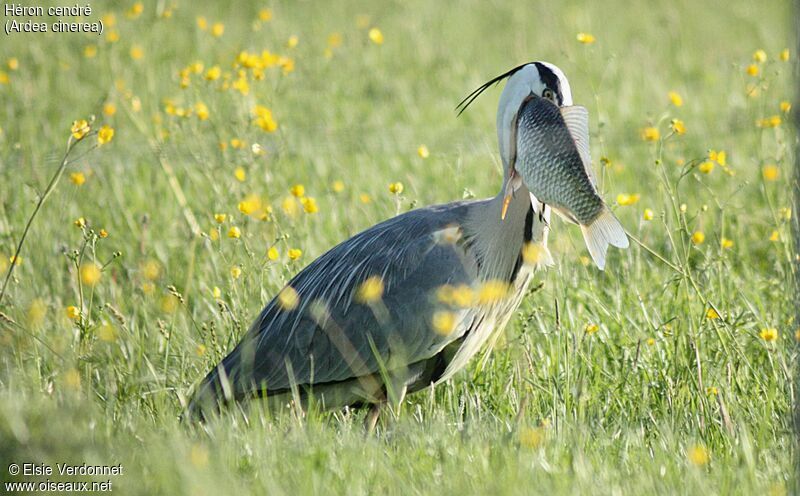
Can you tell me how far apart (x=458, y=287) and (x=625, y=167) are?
9.33 ft

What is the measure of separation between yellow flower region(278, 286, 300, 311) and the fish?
0.98 metres

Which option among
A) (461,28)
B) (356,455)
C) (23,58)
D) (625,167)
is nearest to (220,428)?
(356,455)

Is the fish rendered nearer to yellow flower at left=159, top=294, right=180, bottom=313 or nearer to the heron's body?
the heron's body

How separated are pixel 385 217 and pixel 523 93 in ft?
5.86

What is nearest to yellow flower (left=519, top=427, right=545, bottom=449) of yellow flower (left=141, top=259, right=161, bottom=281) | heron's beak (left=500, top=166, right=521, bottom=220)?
heron's beak (left=500, top=166, right=521, bottom=220)

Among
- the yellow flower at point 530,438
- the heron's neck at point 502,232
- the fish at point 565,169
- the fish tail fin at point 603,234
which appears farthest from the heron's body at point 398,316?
the yellow flower at point 530,438

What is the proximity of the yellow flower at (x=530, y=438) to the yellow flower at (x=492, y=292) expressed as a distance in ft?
2.12

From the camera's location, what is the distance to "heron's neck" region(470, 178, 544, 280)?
399 cm

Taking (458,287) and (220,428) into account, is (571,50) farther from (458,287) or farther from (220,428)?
(220,428)

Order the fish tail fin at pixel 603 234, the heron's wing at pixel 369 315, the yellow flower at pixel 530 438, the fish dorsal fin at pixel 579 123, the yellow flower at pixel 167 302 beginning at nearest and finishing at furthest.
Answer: the yellow flower at pixel 530 438 < the fish tail fin at pixel 603 234 < the fish dorsal fin at pixel 579 123 < the heron's wing at pixel 369 315 < the yellow flower at pixel 167 302

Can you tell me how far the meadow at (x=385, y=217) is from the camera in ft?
10.0

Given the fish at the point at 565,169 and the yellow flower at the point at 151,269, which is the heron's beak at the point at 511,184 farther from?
the yellow flower at the point at 151,269

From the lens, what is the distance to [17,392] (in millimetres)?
3354

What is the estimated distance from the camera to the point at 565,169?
3.35 meters
